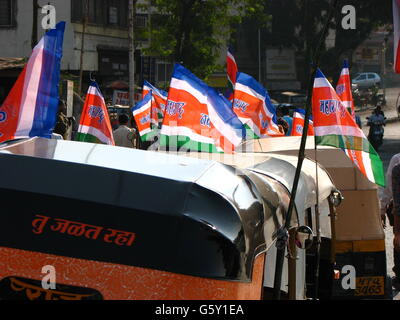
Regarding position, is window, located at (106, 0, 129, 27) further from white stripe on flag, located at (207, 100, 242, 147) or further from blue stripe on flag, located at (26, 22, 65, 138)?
white stripe on flag, located at (207, 100, 242, 147)

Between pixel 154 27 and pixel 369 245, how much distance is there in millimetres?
30140

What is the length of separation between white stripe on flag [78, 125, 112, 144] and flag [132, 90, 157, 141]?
145 inches

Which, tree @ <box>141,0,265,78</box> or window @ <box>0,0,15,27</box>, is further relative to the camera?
window @ <box>0,0,15,27</box>

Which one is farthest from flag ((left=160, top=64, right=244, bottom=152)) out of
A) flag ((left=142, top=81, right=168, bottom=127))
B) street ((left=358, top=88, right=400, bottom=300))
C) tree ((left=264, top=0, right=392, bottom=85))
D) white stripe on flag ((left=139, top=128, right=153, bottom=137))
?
tree ((left=264, top=0, right=392, bottom=85))

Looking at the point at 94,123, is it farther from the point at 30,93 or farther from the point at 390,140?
the point at 390,140

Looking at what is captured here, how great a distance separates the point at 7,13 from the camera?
131 feet

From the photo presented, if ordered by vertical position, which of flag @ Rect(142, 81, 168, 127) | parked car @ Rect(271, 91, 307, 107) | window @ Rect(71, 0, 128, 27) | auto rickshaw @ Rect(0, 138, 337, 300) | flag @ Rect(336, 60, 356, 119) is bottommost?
auto rickshaw @ Rect(0, 138, 337, 300)

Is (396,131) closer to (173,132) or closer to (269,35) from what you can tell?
(269,35)

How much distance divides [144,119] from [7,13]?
25.6m

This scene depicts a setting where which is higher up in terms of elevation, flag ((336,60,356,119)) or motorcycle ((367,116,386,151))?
motorcycle ((367,116,386,151))

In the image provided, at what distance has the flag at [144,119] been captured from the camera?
15.6 meters

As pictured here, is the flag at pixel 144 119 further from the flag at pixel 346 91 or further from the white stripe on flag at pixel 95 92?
the flag at pixel 346 91

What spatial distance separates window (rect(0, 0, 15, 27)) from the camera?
130 ft

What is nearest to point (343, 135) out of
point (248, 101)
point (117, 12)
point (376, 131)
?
point (248, 101)
